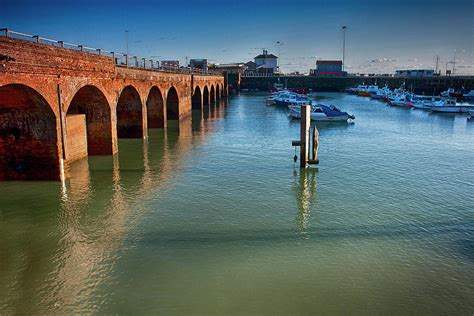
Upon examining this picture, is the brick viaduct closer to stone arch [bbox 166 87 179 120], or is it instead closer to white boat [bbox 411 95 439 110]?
stone arch [bbox 166 87 179 120]

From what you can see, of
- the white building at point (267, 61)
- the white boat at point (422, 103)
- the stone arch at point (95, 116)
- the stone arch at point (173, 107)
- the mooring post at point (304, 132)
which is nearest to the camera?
the mooring post at point (304, 132)

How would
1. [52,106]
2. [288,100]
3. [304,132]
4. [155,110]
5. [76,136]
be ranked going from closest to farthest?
[52,106] < [304,132] < [76,136] < [155,110] < [288,100]

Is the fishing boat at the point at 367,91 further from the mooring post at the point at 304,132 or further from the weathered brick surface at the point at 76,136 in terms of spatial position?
the weathered brick surface at the point at 76,136

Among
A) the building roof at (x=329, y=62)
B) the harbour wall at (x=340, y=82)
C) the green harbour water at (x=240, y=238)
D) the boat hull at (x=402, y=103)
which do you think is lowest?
the green harbour water at (x=240, y=238)

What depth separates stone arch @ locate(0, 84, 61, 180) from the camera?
59.2 ft

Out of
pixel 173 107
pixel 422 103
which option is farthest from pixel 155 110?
pixel 422 103

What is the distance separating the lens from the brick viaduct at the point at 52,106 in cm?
1659

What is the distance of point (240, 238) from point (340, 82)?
404 feet

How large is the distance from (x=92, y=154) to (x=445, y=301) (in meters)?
22.2

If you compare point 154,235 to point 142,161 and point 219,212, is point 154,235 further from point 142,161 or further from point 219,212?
point 142,161

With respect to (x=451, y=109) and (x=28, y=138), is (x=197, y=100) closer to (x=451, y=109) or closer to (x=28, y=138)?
(x=451, y=109)

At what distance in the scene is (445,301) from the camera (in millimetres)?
10172

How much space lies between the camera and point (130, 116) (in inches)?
1284

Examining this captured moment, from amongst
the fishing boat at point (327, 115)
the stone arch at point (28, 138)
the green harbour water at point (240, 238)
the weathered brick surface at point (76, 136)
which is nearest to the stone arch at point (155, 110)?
the green harbour water at point (240, 238)
